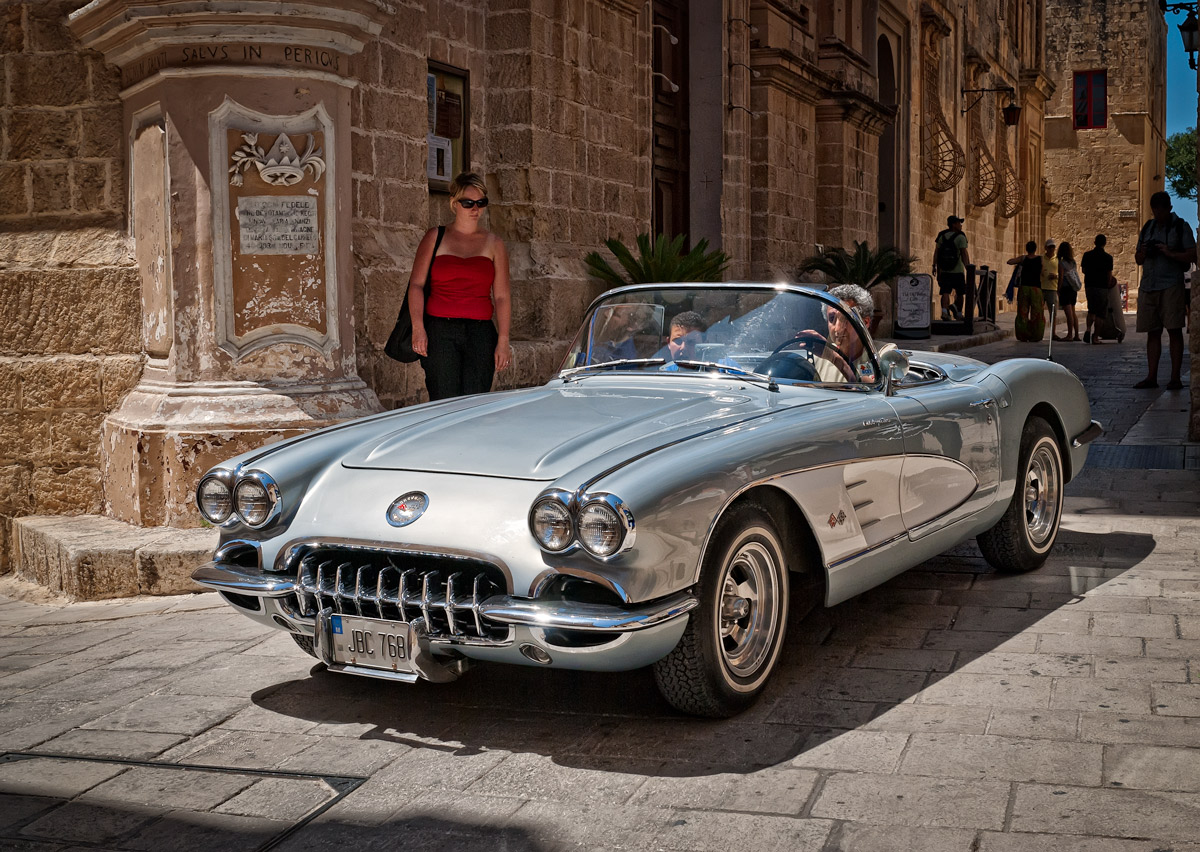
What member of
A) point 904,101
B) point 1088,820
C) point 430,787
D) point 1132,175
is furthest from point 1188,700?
point 1132,175

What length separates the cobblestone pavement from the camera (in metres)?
3.09

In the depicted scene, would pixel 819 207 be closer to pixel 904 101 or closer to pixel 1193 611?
pixel 904 101

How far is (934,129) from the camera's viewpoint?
89.6ft

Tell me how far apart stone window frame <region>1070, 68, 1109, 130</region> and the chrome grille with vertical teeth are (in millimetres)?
48263

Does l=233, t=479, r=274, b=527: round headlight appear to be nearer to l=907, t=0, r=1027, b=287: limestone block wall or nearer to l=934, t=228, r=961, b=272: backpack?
l=934, t=228, r=961, b=272: backpack

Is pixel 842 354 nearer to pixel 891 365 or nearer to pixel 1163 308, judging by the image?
pixel 891 365

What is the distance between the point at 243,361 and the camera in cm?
678

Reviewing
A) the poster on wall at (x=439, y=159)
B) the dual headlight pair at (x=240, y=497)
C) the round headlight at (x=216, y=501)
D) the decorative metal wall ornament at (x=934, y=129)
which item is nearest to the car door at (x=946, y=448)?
the dual headlight pair at (x=240, y=497)

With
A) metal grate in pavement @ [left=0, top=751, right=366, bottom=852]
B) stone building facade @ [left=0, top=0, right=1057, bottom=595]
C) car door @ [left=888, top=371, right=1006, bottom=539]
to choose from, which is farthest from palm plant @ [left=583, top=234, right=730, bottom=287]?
metal grate in pavement @ [left=0, top=751, right=366, bottom=852]

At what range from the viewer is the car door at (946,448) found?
4.70 metres

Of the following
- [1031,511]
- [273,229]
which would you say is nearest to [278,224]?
[273,229]

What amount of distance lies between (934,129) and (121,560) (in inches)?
941

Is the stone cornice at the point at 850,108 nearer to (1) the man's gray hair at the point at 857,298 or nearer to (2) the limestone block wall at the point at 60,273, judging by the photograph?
(2) the limestone block wall at the point at 60,273

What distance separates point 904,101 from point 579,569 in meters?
23.3
